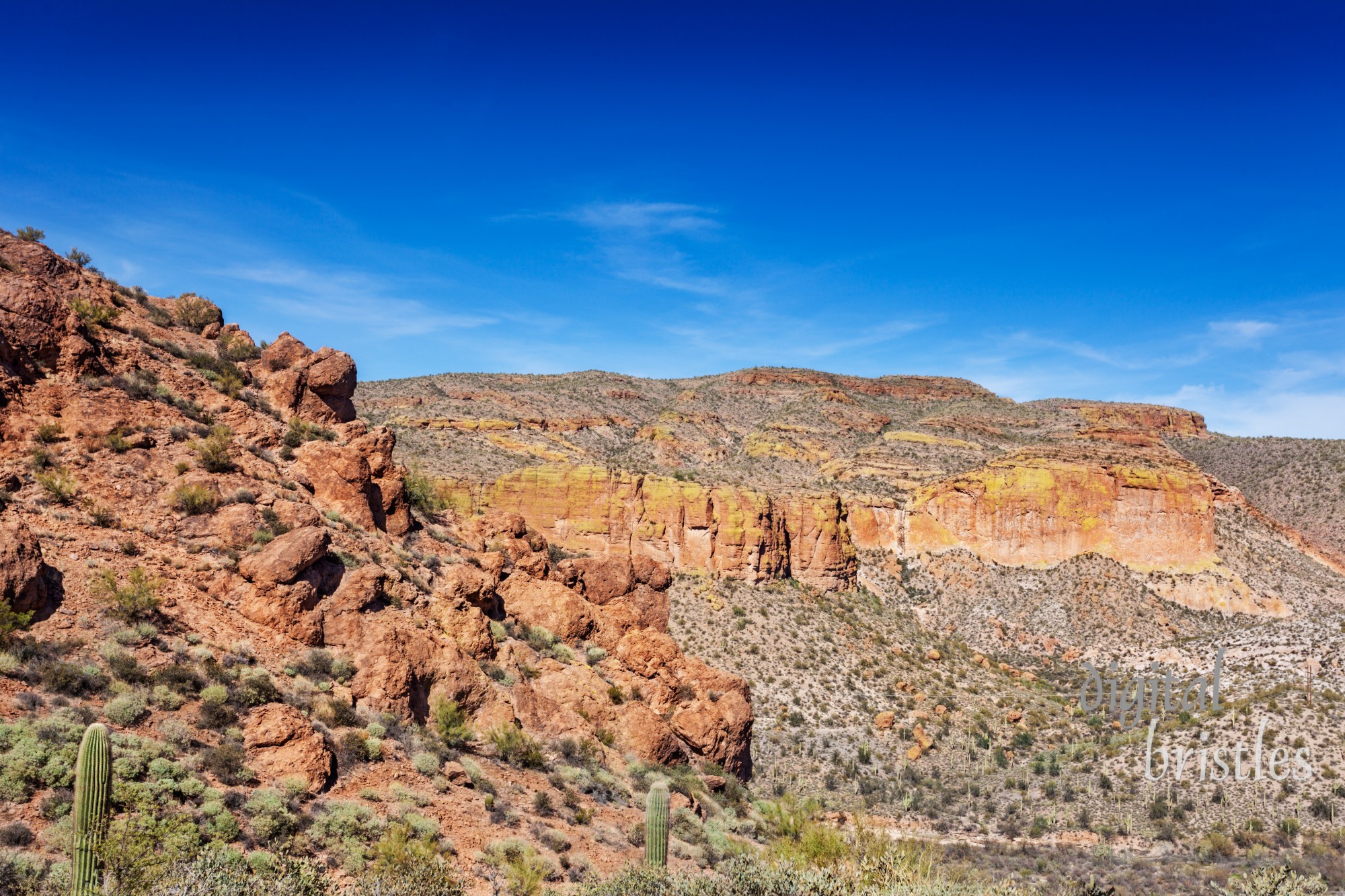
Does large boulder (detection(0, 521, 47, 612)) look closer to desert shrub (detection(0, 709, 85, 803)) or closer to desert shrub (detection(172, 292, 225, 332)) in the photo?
desert shrub (detection(0, 709, 85, 803))

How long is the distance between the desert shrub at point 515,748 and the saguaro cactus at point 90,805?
666 cm

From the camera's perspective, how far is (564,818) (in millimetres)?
13680

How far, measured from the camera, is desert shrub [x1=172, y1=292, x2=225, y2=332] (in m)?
21.1

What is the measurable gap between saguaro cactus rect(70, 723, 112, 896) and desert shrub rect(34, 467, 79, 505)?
6188mm

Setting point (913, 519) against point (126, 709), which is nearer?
point (126, 709)

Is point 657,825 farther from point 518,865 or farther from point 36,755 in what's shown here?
point 36,755

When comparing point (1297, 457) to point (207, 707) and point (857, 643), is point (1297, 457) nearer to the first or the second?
point (857, 643)

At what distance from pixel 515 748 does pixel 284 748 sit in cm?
443

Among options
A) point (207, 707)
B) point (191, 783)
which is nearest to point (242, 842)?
point (191, 783)

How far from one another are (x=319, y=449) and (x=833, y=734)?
2624cm

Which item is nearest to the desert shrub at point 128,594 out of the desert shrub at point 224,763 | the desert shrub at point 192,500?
the desert shrub at point 192,500

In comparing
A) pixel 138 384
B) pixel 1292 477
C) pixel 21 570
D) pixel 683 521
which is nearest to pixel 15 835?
pixel 21 570

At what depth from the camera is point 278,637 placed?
13.7m

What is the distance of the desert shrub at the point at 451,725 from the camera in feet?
46.3
